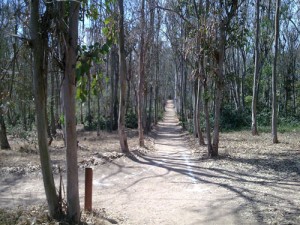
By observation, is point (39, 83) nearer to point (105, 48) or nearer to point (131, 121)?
point (105, 48)

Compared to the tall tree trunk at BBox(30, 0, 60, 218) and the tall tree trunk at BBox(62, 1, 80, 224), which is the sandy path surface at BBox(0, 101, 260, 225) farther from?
the tall tree trunk at BBox(30, 0, 60, 218)

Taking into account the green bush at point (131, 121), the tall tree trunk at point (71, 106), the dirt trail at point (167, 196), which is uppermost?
the tall tree trunk at point (71, 106)

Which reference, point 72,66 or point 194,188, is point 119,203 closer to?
point 194,188

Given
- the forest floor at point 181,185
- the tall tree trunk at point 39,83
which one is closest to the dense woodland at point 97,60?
the tall tree trunk at point 39,83

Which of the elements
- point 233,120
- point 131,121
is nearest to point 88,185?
point 233,120

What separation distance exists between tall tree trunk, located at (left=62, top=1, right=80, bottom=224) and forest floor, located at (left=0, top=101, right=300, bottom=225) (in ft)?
2.47

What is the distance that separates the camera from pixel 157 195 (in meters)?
9.48

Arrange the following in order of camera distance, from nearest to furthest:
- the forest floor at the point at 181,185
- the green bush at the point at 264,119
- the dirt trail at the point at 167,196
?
the dirt trail at the point at 167,196
the forest floor at the point at 181,185
the green bush at the point at 264,119

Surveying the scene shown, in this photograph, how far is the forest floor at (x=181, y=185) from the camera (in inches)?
299

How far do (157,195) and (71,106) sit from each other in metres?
4.19

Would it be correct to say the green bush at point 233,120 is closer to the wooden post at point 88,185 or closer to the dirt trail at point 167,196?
the dirt trail at point 167,196

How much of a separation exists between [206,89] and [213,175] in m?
4.70

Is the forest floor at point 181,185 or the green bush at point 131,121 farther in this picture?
the green bush at point 131,121

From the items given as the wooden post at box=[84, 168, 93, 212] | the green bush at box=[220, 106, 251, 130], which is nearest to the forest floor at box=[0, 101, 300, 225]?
the wooden post at box=[84, 168, 93, 212]
